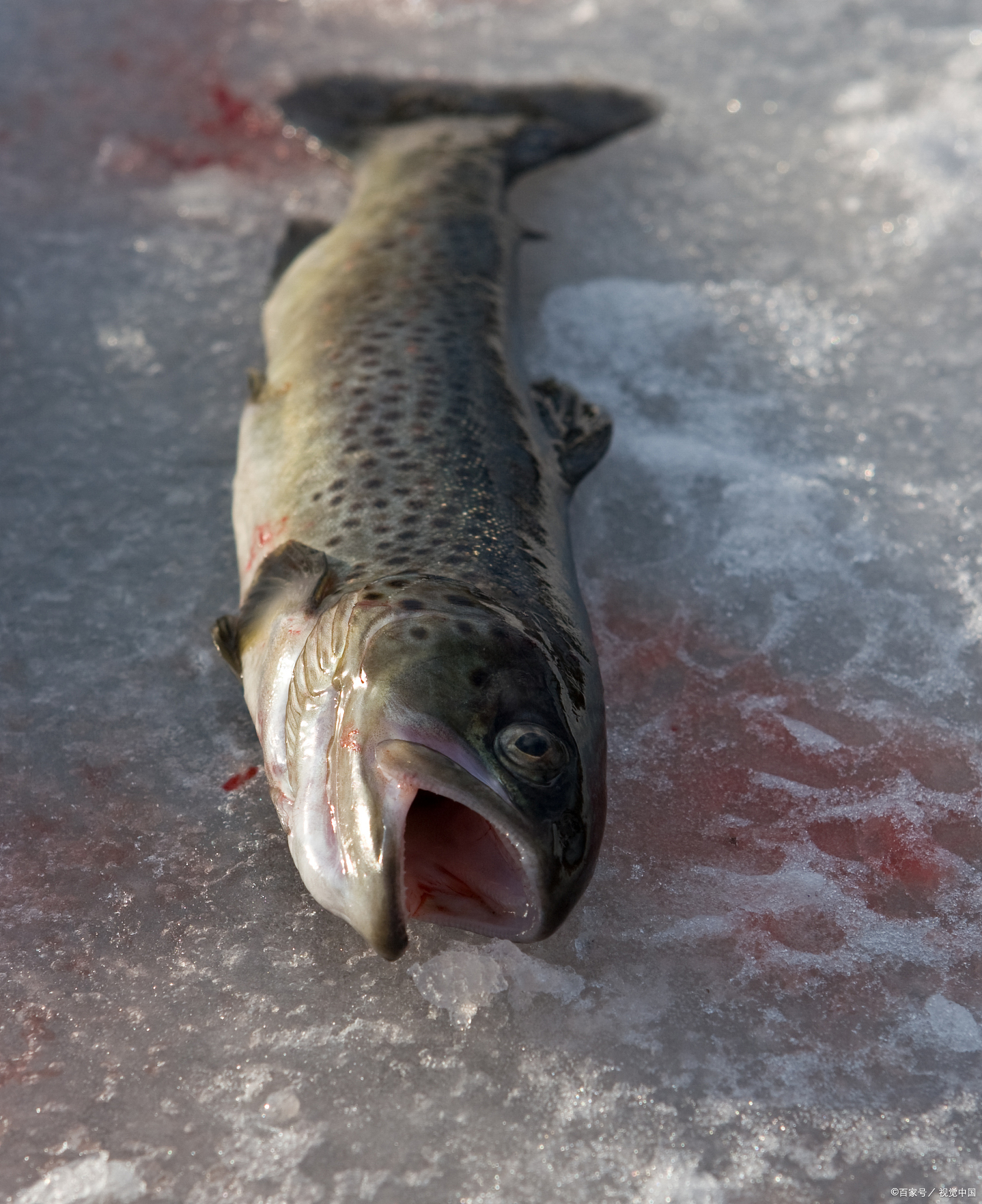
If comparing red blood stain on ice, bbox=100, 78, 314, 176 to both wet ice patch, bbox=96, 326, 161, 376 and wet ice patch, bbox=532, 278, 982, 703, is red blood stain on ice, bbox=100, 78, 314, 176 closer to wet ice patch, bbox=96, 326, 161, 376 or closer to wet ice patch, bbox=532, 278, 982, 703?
wet ice patch, bbox=96, 326, 161, 376

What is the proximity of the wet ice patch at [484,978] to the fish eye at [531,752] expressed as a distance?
551 mm

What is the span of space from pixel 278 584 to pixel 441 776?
0.98m

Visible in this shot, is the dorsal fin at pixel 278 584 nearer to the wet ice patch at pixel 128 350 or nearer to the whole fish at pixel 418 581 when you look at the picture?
the whole fish at pixel 418 581

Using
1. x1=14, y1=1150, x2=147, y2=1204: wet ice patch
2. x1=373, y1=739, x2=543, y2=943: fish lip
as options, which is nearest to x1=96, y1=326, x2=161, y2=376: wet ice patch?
x1=373, y1=739, x2=543, y2=943: fish lip

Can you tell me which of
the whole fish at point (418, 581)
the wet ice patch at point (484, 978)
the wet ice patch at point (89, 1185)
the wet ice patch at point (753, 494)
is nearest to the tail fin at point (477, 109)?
the whole fish at point (418, 581)

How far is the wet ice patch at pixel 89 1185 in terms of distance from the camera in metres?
2.26

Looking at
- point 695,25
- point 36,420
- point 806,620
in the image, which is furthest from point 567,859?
point 695,25

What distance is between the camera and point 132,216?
511 cm

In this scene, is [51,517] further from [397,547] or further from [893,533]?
[893,533]

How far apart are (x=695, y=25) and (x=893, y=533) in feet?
14.6

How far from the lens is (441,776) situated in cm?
233

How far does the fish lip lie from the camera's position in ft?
7.56

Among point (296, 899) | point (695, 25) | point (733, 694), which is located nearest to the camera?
point (296, 899)

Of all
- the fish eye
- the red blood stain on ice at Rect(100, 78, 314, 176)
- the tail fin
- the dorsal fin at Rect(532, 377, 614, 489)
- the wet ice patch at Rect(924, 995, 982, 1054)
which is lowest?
the wet ice patch at Rect(924, 995, 982, 1054)
